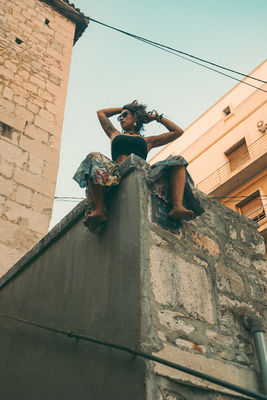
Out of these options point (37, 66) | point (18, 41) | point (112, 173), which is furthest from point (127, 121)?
point (18, 41)

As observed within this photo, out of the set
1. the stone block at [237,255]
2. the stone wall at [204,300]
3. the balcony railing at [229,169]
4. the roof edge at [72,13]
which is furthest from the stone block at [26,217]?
the balcony railing at [229,169]

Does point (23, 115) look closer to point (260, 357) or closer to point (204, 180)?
point (260, 357)

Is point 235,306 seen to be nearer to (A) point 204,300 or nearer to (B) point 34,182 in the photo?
(A) point 204,300

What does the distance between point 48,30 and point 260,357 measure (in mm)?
7169

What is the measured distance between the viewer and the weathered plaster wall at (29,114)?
5297 millimetres

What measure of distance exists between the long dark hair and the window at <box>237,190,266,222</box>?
10578 mm

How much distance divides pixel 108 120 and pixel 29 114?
11.0 ft

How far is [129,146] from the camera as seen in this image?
10.2 ft

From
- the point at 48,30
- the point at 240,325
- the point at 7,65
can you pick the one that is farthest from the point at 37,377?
the point at 48,30

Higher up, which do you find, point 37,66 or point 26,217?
point 37,66

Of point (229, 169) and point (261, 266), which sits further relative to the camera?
point (229, 169)

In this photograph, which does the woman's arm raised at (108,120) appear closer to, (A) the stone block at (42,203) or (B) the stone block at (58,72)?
(A) the stone block at (42,203)

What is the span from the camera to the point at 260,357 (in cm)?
249

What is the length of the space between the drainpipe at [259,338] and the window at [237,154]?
1308cm
